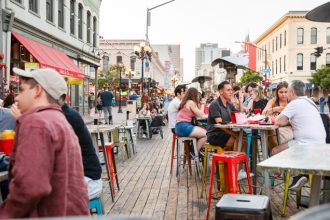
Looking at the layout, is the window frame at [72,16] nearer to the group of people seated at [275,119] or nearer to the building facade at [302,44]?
the group of people seated at [275,119]

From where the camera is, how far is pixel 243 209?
162 inches

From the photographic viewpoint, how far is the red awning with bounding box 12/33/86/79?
17.2 metres

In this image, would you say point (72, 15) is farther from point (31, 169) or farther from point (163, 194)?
point (31, 169)

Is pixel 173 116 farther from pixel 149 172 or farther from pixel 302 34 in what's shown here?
pixel 302 34

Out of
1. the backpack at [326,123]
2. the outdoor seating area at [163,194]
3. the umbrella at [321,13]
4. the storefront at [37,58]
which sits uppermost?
the storefront at [37,58]

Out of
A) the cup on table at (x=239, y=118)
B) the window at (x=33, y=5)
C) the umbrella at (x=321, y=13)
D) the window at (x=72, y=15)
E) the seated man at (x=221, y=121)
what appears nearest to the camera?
the umbrella at (x=321, y=13)

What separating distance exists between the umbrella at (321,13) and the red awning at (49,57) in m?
12.7

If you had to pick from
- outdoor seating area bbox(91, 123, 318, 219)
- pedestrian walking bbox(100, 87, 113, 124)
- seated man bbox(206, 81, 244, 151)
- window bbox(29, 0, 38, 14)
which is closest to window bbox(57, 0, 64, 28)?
window bbox(29, 0, 38, 14)

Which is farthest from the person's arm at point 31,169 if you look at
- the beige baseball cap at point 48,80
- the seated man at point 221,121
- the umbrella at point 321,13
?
the seated man at point 221,121

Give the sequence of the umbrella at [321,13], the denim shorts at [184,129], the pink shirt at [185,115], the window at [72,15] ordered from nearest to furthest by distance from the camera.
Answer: the umbrella at [321,13] < the denim shorts at [184,129] < the pink shirt at [185,115] < the window at [72,15]

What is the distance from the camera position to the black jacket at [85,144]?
4254 millimetres

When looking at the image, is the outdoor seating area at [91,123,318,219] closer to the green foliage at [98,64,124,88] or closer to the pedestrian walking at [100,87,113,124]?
the pedestrian walking at [100,87,113,124]

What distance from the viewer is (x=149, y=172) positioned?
974cm

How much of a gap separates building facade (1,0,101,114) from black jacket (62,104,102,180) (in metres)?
8.39
